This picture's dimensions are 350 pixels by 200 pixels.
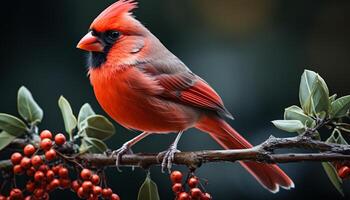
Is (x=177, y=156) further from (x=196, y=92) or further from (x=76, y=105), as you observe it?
(x=76, y=105)

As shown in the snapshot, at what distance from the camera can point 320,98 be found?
167 cm

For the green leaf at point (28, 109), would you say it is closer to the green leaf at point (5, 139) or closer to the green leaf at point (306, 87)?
the green leaf at point (5, 139)

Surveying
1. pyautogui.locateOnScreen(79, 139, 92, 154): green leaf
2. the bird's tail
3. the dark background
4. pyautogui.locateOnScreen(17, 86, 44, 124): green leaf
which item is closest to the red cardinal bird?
the bird's tail

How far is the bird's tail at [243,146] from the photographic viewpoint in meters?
2.06

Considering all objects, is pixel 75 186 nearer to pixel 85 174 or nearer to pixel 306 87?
pixel 85 174

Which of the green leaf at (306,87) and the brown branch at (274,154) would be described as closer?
the brown branch at (274,154)

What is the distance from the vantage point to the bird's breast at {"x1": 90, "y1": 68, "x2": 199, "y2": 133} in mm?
2160

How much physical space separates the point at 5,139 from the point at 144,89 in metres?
0.51

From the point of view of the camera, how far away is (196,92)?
2.34m

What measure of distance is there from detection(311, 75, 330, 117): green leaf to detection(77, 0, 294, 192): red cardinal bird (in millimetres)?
413

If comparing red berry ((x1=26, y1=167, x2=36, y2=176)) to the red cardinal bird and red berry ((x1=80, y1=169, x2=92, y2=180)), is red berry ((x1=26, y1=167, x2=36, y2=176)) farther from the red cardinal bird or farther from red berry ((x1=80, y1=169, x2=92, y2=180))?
the red cardinal bird

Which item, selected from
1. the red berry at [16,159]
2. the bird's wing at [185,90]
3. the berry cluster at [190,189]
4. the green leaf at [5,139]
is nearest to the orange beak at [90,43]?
the bird's wing at [185,90]

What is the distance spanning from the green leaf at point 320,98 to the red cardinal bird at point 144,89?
41 centimetres

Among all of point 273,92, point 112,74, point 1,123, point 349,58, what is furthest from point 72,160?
point 349,58
